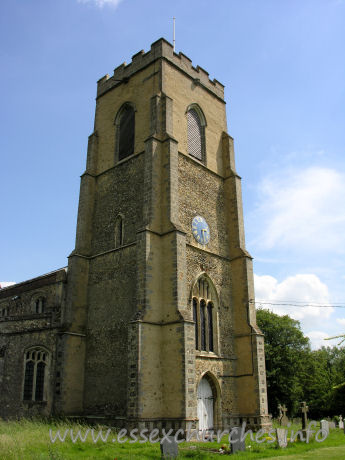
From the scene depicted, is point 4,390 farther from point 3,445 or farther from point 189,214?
point 189,214

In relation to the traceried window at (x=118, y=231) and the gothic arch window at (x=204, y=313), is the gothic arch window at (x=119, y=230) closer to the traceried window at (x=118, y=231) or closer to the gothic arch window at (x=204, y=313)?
the traceried window at (x=118, y=231)

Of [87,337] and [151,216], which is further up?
[151,216]

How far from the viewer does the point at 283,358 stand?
3478 centimetres

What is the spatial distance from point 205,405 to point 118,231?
31.6ft

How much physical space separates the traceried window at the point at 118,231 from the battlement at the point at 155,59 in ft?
29.9

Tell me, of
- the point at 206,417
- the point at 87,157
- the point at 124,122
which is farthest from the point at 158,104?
the point at 206,417

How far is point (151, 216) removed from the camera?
20.0 meters

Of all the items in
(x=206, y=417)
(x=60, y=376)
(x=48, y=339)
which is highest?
(x=48, y=339)

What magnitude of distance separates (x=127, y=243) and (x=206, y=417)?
9.08m

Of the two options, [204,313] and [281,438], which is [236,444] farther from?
[204,313]

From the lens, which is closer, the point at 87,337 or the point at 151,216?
the point at 151,216

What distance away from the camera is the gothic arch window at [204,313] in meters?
20.5

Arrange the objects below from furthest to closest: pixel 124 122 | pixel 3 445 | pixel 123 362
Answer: pixel 124 122 < pixel 123 362 < pixel 3 445

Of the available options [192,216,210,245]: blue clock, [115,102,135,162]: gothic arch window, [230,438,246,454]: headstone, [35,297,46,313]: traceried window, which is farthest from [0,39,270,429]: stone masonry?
[35,297,46,313]: traceried window
